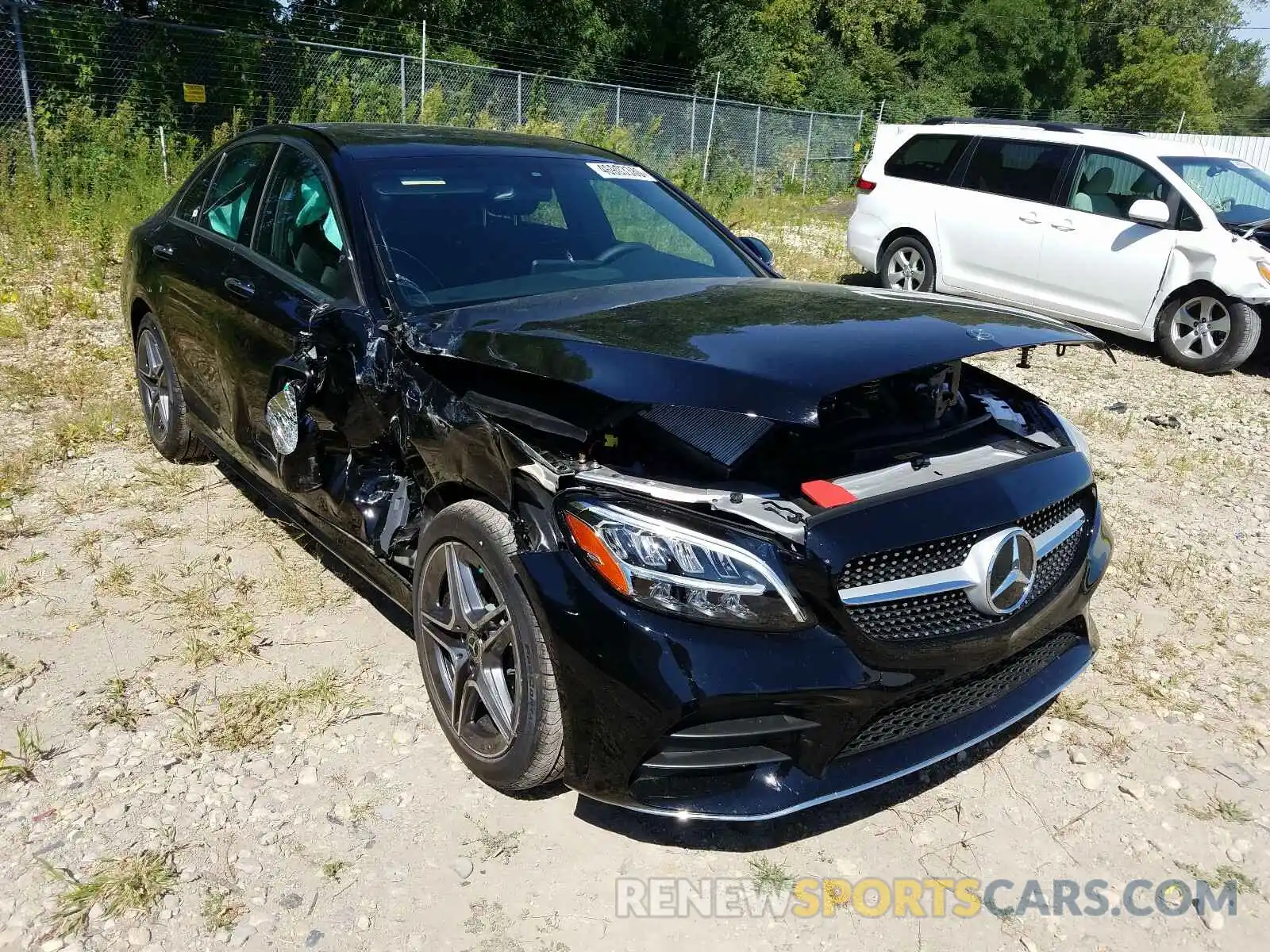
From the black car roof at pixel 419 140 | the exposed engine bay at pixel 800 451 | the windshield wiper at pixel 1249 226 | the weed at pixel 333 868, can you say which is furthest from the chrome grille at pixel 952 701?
the windshield wiper at pixel 1249 226

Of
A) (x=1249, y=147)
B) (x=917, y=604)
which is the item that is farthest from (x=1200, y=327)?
(x=1249, y=147)

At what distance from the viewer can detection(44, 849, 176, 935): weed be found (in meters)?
2.25

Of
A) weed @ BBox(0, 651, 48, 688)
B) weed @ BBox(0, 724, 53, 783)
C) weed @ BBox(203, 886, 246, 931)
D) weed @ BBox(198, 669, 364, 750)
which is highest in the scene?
weed @ BBox(203, 886, 246, 931)

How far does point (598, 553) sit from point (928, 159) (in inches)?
339

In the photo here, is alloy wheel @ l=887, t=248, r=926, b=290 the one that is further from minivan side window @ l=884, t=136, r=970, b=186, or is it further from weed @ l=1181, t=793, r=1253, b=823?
A: weed @ l=1181, t=793, r=1253, b=823

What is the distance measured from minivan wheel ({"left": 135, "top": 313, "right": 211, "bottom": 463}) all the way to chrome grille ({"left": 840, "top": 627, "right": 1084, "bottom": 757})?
11.8 feet

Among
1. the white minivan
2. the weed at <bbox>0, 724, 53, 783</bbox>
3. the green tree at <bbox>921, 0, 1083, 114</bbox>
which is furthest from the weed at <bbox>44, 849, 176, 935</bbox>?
the green tree at <bbox>921, 0, 1083, 114</bbox>

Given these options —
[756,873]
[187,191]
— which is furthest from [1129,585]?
[187,191]

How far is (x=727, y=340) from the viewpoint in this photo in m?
2.50

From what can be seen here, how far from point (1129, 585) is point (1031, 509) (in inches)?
75.6

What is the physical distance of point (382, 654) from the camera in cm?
340

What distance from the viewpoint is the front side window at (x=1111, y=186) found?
315 inches

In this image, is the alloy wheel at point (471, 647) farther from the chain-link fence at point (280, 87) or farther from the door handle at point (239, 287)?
the chain-link fence at point (280, 87)

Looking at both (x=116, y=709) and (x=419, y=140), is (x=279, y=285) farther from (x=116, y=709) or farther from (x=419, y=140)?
(x=116, y=709)
